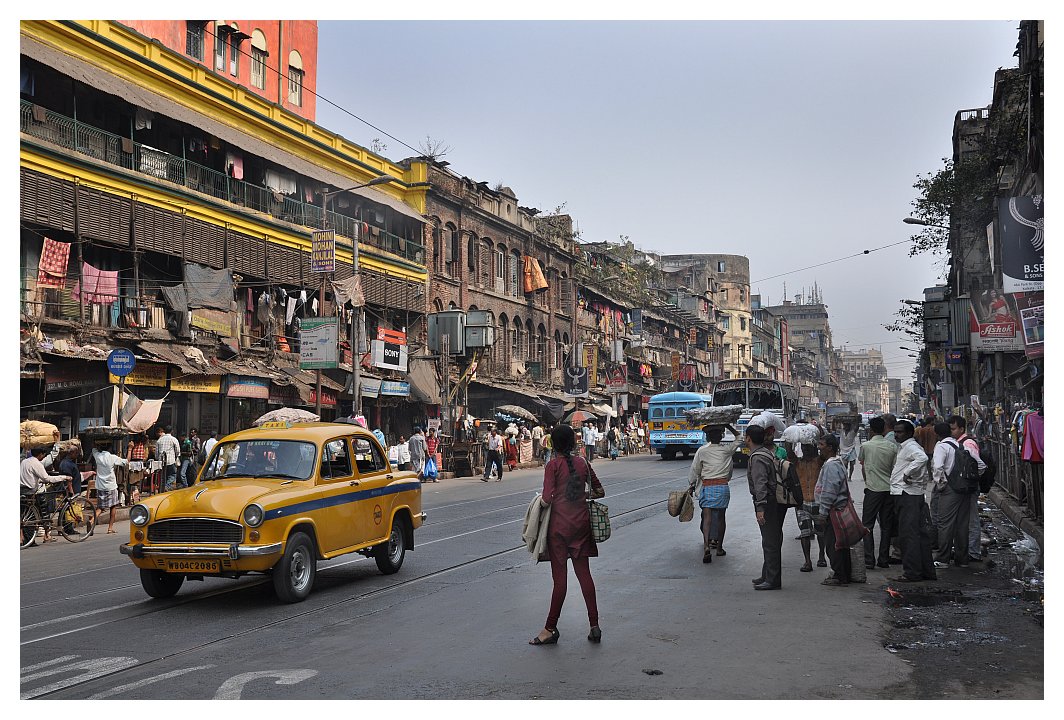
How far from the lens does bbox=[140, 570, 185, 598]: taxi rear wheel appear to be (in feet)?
33.8

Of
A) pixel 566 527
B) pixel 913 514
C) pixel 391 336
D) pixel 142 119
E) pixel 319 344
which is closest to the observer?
pixel 566 527

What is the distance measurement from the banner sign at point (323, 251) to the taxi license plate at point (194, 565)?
55.8 ft

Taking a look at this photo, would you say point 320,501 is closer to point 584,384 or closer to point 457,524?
point 457,524

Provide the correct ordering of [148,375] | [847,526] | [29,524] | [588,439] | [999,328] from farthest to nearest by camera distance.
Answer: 1. [588,439]
2. [148,375]
3. [29,524]
4. [999,328]
5. [847,526]

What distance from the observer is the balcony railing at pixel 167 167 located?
23.1m

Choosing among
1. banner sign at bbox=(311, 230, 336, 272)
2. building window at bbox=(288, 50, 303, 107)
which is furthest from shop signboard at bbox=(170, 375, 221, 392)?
building window at bbox=(288, 50, 303, 107)

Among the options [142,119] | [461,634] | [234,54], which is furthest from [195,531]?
[234,54]

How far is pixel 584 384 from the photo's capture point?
164ft

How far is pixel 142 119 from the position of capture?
25.8 meters

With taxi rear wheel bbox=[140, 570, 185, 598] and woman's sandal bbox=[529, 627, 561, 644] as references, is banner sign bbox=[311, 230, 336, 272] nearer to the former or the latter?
taxi rear wheel bbox=[140, 570, 185, 598]

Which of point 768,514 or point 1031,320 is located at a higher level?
point 1031,320

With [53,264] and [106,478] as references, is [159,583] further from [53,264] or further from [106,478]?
[53,264]

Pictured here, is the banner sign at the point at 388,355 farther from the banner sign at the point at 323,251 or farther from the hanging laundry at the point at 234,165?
the banner sign at the point at 323,251

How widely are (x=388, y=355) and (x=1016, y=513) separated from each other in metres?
24.3
